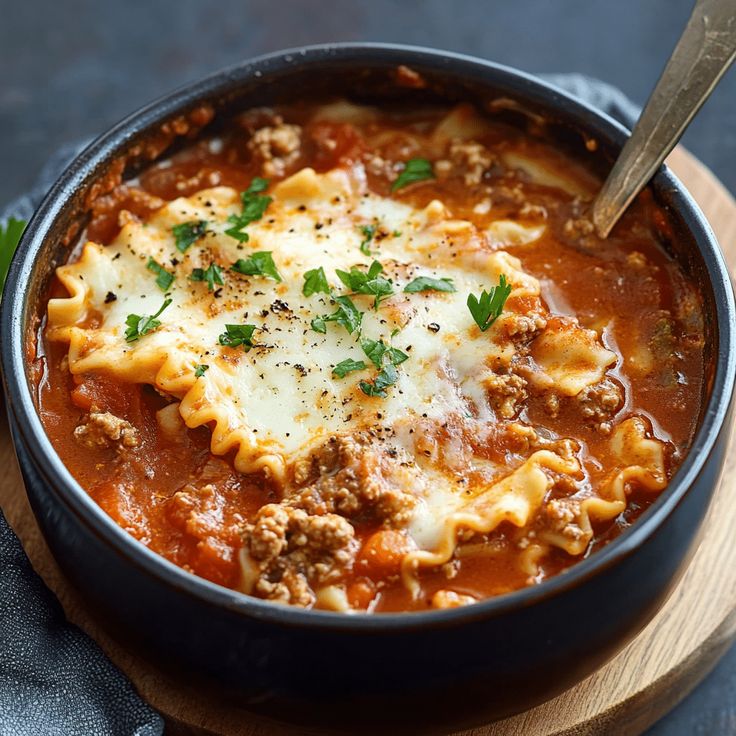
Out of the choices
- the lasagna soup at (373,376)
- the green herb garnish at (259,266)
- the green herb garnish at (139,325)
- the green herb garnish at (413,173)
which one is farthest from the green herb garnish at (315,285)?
the green herb garnish at (413,173)

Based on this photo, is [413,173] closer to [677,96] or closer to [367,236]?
[367,236]

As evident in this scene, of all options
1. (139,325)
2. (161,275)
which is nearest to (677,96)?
(161,275)

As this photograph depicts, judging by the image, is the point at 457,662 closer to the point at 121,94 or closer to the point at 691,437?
the point at 691,437

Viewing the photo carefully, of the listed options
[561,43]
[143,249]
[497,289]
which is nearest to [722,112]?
[561,43]

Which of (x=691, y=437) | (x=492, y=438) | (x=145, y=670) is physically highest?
(x=691, y=437)

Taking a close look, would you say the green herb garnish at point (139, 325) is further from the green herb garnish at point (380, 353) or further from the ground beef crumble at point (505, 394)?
the ground beef crumble at point (505, 394)
